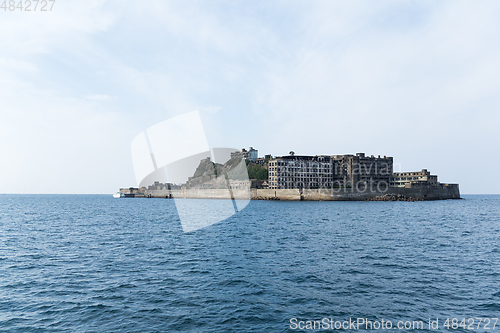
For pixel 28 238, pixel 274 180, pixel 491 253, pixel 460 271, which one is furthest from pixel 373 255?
pixel 274 180

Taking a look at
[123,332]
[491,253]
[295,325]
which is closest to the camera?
[123,332]

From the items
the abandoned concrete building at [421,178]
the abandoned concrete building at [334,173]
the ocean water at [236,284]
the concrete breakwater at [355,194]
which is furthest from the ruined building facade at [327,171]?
the ocean water at [236,284]

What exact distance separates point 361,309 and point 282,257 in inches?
494

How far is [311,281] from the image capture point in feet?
69.1

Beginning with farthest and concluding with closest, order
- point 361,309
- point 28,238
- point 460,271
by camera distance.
Result: point 28,238, point 460,271, point 361,309

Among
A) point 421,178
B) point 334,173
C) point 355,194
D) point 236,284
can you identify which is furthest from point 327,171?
point 236,284

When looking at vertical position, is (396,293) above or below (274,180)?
below

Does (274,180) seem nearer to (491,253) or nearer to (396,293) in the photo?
(491,253)

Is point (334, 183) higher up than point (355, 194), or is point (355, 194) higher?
point (334, 183)

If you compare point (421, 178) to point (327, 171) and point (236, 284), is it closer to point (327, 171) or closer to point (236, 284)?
point (327, 171)

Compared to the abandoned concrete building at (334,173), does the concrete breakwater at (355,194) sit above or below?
below

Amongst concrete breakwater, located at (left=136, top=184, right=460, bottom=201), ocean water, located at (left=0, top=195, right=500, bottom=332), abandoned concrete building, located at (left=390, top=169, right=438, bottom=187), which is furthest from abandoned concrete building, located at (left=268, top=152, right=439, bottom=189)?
ocean water, located at (left=0, top=195, right=500, bottom=332)

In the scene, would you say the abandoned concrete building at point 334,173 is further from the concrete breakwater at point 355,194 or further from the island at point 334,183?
the concrete breakwater at point 355,194

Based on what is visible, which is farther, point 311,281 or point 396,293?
point 311,281
